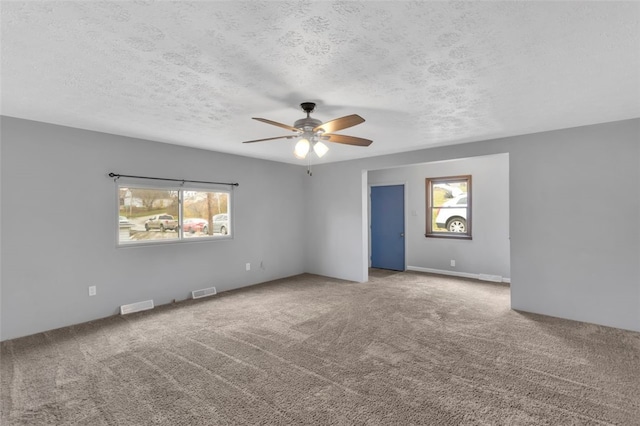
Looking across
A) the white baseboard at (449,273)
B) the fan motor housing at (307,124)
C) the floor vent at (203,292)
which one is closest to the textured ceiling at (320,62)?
the fan motor housing at (307,124)

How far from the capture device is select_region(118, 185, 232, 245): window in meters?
4.15

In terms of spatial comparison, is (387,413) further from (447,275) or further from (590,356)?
(447,275)

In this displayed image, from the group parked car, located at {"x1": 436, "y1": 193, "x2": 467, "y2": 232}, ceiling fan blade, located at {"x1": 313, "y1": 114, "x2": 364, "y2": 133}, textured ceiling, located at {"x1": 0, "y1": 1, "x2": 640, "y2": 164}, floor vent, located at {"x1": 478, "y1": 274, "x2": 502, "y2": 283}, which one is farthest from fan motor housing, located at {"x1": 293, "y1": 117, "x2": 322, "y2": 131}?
floor vent, located at {"x1": 478, "y1": 274, "x2": 502, "y2": 283}

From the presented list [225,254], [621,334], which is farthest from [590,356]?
[225,254]

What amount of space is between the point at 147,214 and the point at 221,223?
1.21 m

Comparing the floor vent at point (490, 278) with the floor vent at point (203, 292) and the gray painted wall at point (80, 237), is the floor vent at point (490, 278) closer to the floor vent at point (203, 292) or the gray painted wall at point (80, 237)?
the gray painted wall at point (80, 237)

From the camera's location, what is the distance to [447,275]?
6.33 metres

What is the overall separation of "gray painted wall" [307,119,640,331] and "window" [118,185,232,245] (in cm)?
399

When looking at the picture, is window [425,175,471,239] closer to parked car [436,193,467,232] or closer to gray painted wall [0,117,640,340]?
parked car [436,193,467,232]

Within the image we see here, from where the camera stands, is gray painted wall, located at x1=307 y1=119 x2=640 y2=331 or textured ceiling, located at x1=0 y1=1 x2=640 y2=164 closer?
textured ceiling, located at x1=0 y1=1 x2=640 y2=164

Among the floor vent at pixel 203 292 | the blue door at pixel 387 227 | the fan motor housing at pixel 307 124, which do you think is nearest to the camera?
the fan motor housing at pixel 307 124

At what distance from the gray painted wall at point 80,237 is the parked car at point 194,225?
25cm

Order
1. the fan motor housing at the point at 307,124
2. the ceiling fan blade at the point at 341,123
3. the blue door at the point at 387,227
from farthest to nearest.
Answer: the blue door at the point at 387,227
the fan motor housing at the point at 307,124
the ceiling fan blade at the point at 341,123

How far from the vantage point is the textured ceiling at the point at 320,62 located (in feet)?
5.09
